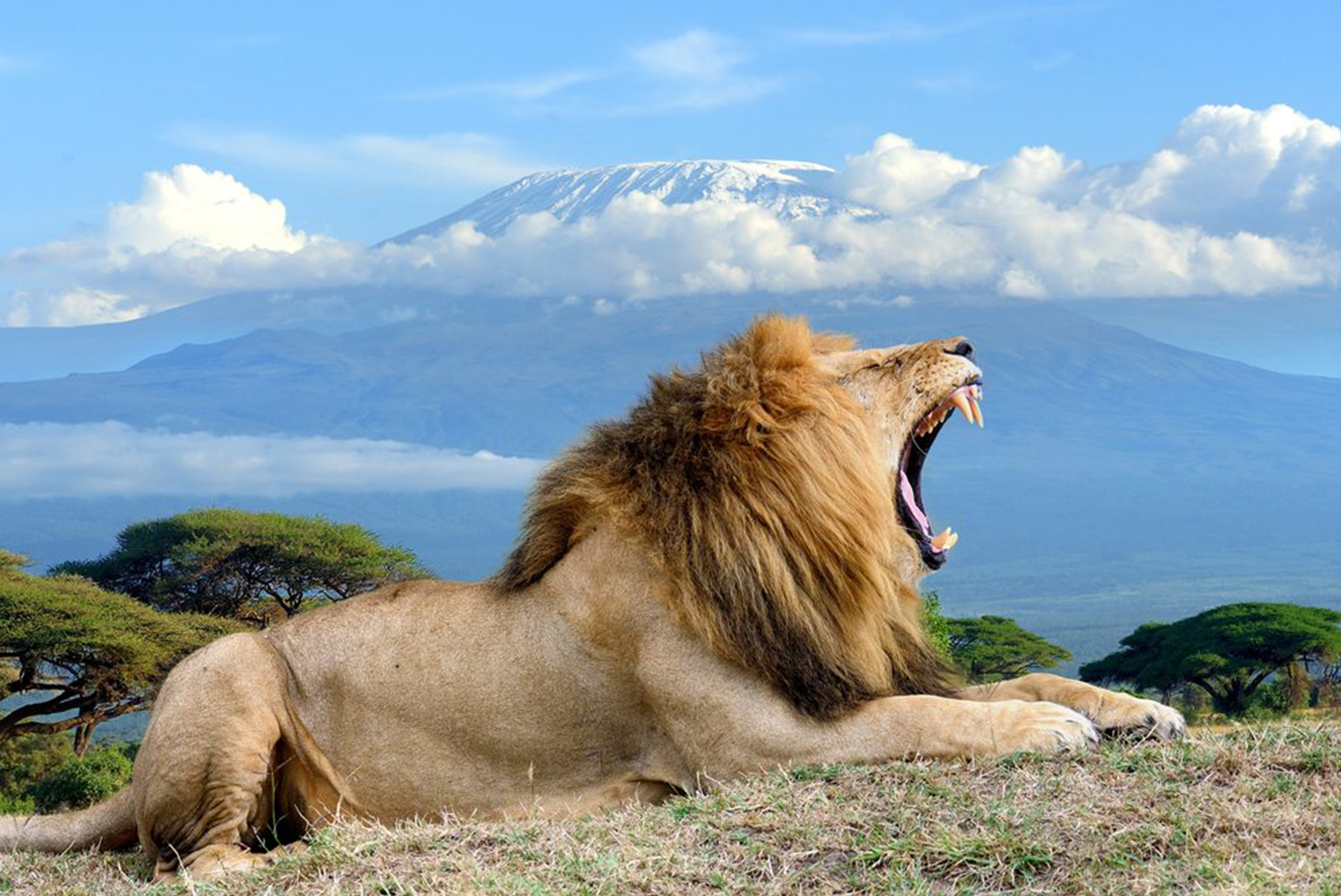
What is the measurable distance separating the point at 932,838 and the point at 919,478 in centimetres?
186

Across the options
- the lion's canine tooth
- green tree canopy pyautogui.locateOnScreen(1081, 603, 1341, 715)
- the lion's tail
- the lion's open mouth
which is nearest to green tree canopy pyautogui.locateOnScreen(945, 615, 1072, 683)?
green tree canopy pyautogui.locateOnScreen(1081, 603, 1341, 715)

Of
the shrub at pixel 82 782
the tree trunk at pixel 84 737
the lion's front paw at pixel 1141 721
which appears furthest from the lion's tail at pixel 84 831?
the tree trunk at pixel 84 737

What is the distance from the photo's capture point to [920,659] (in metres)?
5.87

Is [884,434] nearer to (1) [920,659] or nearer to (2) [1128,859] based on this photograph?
(1) [920,659]

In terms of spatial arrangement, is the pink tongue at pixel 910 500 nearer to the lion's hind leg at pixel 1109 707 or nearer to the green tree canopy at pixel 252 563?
the lion's hind leg at pixel 1109 707

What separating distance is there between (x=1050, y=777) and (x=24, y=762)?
947 inches

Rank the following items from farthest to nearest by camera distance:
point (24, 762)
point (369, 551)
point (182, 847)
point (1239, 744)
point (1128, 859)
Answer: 1. point (369, 551)
2. point (24, 762)
3. point (182, 847)
4. point (1239, 744)
5. point (1128, 859)

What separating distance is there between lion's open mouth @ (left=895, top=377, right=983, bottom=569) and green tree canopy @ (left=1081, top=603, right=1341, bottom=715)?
29.5 m

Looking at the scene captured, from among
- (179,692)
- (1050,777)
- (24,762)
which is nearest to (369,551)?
(24,762)

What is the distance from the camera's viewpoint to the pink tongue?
6.00 meters

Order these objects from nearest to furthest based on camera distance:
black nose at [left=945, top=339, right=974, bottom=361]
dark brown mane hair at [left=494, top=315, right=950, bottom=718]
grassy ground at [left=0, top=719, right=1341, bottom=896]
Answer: grassy ground at [left=0, top=719, right=1341, bottom=896] < dark brown mane hair at [left=494, top=315, right=950, bottom=718] < black nose at [left=945, top=339, right=974, bottom=361]

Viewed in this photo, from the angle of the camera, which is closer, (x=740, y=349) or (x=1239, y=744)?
A: (x=1239, y=744)

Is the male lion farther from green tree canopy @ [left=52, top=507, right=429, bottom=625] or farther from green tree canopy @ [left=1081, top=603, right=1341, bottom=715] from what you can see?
green tree canopy @ [left=1081, top=603, right=1341, bottom=715]

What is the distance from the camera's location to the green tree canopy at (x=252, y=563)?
89.5 feet
